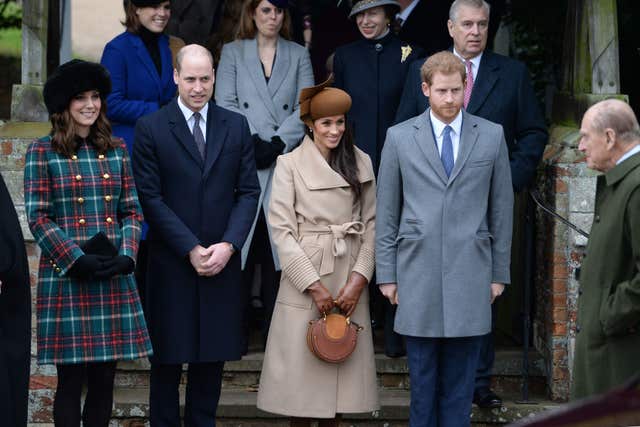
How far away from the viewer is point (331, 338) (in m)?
4.72

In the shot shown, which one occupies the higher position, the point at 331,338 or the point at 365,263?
the point at 365,263

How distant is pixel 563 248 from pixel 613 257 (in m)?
2.29

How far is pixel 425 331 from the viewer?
14.9 ft

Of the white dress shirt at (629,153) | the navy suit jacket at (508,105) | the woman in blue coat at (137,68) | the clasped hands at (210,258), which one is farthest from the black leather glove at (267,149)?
the white dress shirt at (629,153)

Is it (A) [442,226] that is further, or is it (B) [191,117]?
(B) [191,117]

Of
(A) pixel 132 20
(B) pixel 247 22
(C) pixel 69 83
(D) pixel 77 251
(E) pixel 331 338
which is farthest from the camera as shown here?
(B) pixel 247 22

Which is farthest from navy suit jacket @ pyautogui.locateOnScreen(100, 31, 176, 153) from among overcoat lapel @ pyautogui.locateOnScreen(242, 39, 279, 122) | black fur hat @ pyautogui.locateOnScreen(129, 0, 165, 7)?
overcoat lapel @ pyautogui.locateOnScreen(242, 39, 279, 122)

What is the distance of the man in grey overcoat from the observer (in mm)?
4527

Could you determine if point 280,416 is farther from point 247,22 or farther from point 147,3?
point 147,3

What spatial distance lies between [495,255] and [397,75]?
4.87 ft

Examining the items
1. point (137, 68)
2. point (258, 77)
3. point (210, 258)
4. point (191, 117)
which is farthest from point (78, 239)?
point (258, 77)

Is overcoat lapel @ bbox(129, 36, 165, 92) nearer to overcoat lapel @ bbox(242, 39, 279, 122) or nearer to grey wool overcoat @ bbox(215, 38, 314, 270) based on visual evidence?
grey wool overcoat @ bbox(215, 38, 314, 270)

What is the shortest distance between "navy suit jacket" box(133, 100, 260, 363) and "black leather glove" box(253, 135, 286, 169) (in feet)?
2.79

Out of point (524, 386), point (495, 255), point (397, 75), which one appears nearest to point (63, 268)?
point (495, 255)
